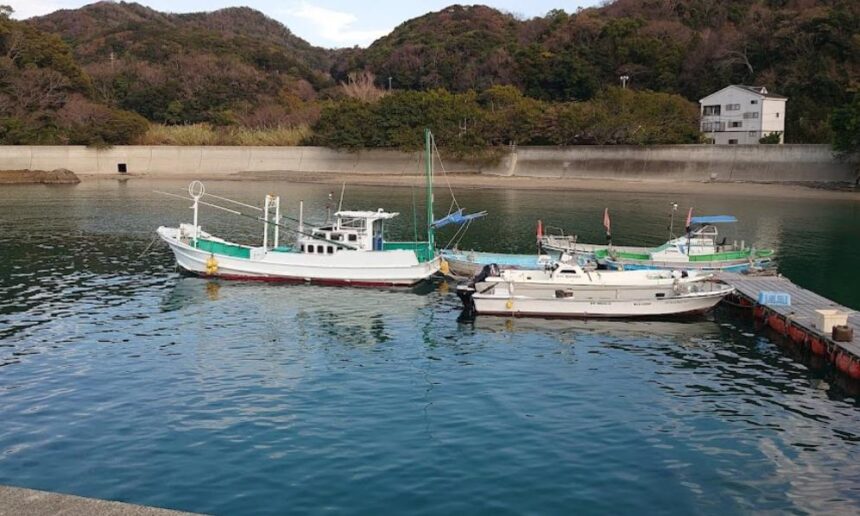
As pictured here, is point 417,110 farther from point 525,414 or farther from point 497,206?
point 525,414

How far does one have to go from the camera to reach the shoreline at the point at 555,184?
8200 cm

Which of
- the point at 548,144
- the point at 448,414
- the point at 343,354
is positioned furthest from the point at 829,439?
the point at 548,144

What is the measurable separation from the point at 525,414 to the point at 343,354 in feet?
28.9

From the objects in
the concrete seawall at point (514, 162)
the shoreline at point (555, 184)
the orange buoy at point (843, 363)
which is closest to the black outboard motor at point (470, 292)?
the orange buoy at point (843, 363)

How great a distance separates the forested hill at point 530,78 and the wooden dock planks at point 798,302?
58210mm

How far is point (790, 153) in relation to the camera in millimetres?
87188

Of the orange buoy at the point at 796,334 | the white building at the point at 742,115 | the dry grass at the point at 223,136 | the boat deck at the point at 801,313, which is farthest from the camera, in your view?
the dry grass at the point at 223,136

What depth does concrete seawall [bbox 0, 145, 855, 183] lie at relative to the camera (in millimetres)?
87562

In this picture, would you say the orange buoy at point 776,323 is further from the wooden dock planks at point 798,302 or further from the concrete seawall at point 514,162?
the concrete seawall at point 514,162

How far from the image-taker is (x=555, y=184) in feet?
316

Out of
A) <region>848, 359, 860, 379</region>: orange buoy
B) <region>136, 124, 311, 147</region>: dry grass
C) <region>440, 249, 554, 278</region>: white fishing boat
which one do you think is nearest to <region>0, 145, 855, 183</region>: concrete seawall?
<region>136, 124, 311, 147</region>: dry grass

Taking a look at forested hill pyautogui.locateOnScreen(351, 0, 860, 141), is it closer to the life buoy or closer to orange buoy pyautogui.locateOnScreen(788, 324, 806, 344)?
the life buoy

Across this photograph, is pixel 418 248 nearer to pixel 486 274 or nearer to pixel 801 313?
pixel 486 274

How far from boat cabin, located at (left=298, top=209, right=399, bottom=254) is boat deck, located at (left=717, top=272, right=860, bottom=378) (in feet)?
59.5
